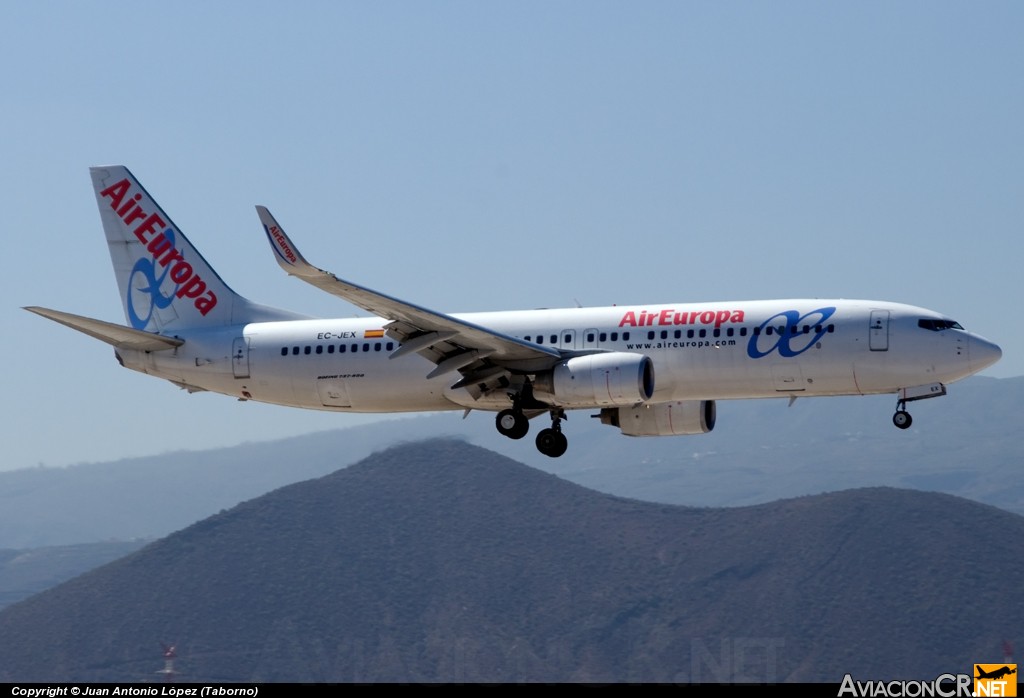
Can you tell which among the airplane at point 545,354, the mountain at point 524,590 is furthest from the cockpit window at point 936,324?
the mountain at point 524,590

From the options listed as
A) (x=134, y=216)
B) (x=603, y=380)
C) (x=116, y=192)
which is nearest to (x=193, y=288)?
(x=134, y=216)

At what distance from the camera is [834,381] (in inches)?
1759

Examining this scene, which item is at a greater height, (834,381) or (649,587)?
(834,381)

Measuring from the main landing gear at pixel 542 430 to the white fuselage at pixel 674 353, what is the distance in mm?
889

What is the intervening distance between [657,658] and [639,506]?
1420 inches

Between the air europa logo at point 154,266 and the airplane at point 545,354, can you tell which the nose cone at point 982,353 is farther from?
the air europa logo at point 154,266

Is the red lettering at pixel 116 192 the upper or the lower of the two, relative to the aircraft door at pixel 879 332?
upper

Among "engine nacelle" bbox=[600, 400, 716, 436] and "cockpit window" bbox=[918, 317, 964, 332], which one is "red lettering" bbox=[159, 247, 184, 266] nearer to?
"engine nacelle" bbox=[600, 400, 716, 436]

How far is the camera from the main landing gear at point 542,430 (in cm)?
4734

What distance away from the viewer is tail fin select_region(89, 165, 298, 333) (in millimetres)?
53875

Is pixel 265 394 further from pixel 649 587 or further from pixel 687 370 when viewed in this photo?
pixel 649 587

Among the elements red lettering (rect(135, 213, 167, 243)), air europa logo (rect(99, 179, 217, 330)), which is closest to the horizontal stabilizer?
air europa logo (rect(99, 179, 217, 330))

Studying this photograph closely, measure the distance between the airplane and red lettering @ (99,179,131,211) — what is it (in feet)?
16.9

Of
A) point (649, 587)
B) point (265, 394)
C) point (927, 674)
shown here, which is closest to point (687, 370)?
point (265, 394)
